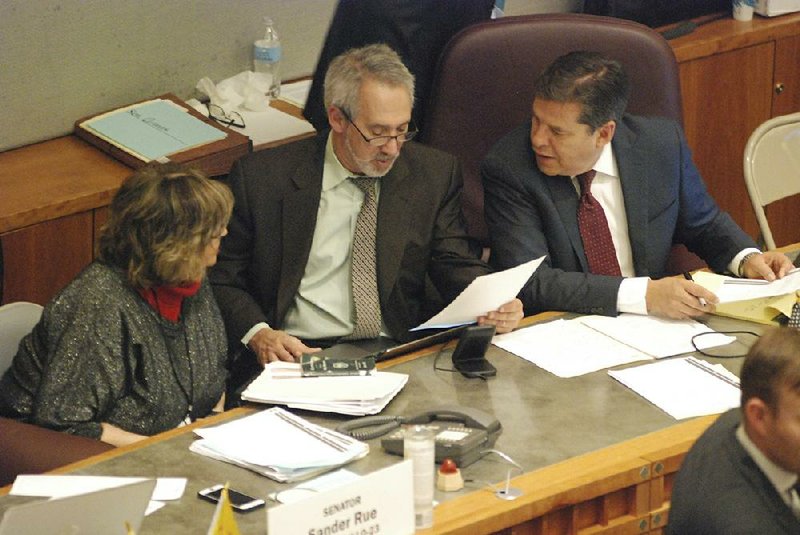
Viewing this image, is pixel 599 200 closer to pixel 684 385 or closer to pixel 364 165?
pixel 364 165

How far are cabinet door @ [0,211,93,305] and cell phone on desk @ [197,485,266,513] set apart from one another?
1.37m

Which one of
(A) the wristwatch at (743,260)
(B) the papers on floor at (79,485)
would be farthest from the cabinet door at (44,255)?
(A) the wristwatch at (743,260)

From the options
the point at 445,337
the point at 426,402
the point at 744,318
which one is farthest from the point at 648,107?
the point at 426,402

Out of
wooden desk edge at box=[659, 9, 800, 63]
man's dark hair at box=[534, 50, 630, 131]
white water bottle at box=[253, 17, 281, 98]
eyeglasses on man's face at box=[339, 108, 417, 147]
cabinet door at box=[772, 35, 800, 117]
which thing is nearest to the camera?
eyeglasses on man's face at box=[339, 108, 417, 147]

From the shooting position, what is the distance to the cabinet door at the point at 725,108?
5238mm

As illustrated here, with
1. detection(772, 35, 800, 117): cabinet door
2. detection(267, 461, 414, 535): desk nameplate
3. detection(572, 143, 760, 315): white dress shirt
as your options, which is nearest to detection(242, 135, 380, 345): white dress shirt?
detection(572, 143, 760, 315): white dress shirt

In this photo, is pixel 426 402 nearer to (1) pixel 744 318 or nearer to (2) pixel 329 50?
(1) pixel 744 318

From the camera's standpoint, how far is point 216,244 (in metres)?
3.16

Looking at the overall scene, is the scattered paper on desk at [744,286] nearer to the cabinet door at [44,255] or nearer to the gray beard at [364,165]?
the gray beard at [364,165]

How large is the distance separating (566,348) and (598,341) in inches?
3.8

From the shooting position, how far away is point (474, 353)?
10.5 ft

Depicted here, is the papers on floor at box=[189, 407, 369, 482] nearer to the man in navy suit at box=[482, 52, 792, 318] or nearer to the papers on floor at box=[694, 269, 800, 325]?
the man in navy suit at box=[482, 52, 792, 318]

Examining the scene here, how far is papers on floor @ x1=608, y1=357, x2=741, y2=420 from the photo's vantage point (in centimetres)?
304

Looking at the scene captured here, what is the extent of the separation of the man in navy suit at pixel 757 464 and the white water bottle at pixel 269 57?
266 centimetres
